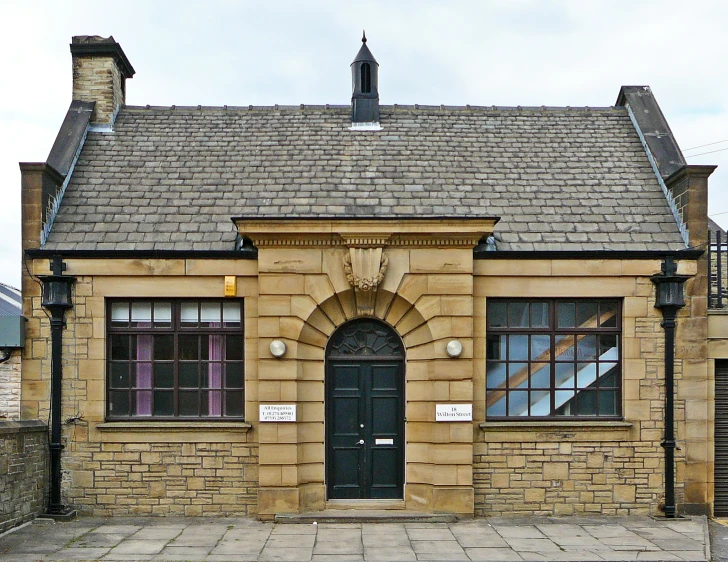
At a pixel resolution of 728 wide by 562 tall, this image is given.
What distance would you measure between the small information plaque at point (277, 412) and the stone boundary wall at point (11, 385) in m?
4.10

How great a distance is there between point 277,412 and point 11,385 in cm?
446

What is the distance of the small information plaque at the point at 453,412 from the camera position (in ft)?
37.8

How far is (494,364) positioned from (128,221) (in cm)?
664

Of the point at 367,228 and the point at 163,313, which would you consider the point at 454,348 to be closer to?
the point at 367,228

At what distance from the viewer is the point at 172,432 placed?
11.8 m

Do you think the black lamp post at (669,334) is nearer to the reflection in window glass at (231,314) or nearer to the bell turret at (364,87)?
the bell turret at (364,87)

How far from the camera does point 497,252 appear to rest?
11.9 metres

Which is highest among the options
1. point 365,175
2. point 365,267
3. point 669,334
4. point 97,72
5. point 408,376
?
point 97,72

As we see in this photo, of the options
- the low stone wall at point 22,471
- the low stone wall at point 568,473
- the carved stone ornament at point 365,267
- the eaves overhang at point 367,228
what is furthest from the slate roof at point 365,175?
the low stone wall at point 568,473

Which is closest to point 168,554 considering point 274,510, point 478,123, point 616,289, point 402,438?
point 274,510

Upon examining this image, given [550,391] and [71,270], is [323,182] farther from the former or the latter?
[550,391]

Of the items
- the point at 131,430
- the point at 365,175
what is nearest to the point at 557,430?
the point at 365,175

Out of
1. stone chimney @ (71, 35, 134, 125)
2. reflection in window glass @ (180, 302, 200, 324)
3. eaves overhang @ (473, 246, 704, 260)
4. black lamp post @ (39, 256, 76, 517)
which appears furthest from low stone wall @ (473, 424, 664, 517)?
stone chimney @ (71, 35, 134, 125)

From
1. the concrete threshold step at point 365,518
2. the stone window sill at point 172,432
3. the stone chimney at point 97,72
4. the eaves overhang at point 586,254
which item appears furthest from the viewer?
the stone chimney at point 97,72
